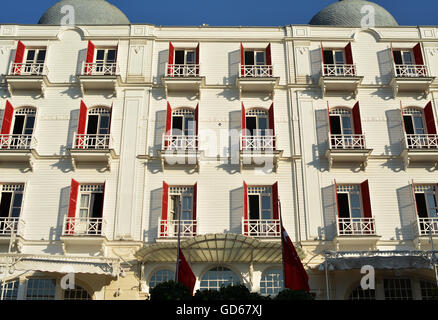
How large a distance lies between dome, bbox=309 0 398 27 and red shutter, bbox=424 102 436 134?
639 cm

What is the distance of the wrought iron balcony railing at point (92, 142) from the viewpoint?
25.4m

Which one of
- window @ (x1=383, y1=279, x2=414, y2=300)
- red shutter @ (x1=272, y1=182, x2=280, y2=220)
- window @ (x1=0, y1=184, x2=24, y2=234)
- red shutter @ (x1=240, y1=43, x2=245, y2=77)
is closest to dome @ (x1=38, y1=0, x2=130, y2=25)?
red shutter @ (x1=240, y1=43, x2=245, y2=77)

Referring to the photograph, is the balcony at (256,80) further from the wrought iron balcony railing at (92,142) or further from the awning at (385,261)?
the awning at (385,261)

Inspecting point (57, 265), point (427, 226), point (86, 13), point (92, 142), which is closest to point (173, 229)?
point (57, 265)

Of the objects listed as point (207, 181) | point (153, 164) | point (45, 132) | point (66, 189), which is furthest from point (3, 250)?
point (207, 181)

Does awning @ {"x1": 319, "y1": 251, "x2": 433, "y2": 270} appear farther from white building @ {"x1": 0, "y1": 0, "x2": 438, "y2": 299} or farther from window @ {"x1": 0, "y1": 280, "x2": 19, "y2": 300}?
window @ {"x1": 0, "y1": 280, "x2": 19, "y2": 300}

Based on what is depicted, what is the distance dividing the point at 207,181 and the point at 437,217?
440 inches

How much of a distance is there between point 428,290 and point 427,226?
293 centimetres

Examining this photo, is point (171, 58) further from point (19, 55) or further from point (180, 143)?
point (19, 55)

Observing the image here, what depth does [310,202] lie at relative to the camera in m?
24.8

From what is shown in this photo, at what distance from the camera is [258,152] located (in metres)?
25.2

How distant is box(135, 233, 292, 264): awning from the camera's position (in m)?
21.5

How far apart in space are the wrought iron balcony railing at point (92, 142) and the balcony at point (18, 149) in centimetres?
211
